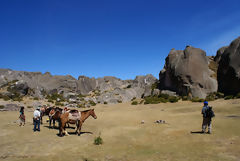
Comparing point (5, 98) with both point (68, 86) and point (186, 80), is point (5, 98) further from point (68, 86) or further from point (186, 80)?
point (186, 80)

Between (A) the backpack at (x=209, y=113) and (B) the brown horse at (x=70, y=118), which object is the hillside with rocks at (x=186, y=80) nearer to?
(A) the backpack at (x=209, y=113)

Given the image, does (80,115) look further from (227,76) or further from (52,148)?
(227,76)

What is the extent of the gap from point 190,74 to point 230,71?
23.1 feet

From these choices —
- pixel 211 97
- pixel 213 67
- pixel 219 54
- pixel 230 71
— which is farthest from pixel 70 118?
pixel 219 54

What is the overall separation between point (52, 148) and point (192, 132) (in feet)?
28.2

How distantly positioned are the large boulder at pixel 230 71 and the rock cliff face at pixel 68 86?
16283 millimetres

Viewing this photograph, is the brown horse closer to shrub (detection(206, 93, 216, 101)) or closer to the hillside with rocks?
the hillside with rocks

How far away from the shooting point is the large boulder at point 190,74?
32094 millimetres

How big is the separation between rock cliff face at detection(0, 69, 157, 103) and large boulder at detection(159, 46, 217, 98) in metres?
7.75

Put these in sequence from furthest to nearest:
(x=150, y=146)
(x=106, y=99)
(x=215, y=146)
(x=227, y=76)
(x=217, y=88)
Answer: (x=106, y=99) → (x=217, y=88) → (x=227, y=76) → (x=150, y=146) → (x=215, y=146)

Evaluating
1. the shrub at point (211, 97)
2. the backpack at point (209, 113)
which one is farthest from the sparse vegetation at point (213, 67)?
the backpack at point (209, 113)

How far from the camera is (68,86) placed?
201ft

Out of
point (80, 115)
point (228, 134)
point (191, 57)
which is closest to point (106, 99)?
point (191, 57)

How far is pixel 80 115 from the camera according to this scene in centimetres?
1167
